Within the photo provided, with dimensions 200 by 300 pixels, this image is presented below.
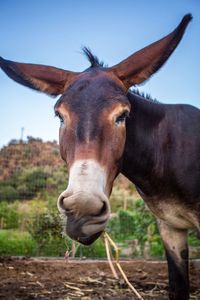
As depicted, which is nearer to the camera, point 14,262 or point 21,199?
point 14,262

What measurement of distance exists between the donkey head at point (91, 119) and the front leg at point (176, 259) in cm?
163

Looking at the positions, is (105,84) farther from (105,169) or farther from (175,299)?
(175,299)

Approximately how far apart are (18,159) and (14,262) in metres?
4.11

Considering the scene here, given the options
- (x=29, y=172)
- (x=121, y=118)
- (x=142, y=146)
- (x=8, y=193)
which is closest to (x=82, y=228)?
(x=121, y=118)

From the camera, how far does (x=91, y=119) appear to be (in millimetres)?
2730

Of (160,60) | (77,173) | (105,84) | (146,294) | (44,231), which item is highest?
(160,60)

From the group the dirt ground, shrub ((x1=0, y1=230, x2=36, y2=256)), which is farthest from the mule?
shrub ((x1=0, y1=230, x2=36, y2=256))

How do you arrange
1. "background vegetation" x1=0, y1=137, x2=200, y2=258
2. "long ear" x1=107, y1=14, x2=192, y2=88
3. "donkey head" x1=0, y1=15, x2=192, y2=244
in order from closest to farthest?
"donkey head" x1=0, y1=15, x2=192, y2=244 → "long ear" x1=107, y1=14, x2=192, y2=88 → "background vegetation" x1=0, y1=137, x2=200, y2=258

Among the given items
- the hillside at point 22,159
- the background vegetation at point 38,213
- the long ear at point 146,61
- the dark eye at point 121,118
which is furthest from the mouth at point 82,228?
the hillside at point 22,159

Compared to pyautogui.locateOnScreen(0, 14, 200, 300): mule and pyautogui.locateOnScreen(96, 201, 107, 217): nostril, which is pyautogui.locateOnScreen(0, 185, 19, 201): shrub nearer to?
pyautogui.locateOnScreen(0, 14, 200, 300): mule

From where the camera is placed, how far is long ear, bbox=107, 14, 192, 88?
3162 mm

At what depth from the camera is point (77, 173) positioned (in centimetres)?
240

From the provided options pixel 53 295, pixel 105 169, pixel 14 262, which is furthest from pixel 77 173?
pixel 14 262

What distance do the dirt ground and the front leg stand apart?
0.68 m
